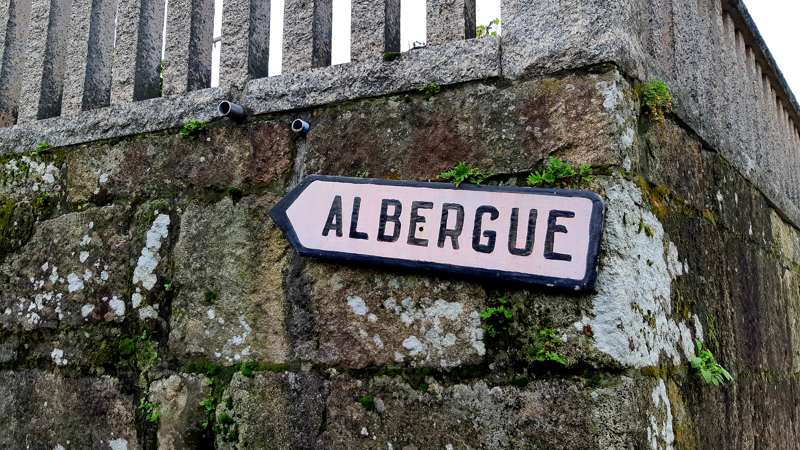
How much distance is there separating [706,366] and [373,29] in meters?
1.43

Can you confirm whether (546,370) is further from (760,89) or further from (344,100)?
(760,89)

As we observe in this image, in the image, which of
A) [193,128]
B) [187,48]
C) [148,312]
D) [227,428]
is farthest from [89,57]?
[227,428]

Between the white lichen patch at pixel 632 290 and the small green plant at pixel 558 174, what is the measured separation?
0.07 m

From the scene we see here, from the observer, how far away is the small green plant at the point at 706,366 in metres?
1.89

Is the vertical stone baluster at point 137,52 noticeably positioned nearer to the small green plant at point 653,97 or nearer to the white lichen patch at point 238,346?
the white lichen patch at point 238,346

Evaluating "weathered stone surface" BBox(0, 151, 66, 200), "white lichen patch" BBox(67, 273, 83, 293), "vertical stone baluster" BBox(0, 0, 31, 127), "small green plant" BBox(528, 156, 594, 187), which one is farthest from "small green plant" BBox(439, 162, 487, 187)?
"vertical stone baluster" BBox(0, 0, 31, 127)

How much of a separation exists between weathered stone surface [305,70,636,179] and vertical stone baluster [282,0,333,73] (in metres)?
0.22

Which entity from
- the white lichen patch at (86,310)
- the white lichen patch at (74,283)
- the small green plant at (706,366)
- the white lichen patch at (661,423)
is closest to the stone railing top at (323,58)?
the white lichen patch at (74,283)

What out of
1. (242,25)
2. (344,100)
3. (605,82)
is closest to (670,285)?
(605,82)

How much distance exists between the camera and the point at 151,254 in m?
2.17

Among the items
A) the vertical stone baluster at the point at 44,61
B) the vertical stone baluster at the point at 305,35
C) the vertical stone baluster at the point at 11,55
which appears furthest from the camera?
the vertical stone baluster at the point at 11,55

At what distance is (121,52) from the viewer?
2496mm

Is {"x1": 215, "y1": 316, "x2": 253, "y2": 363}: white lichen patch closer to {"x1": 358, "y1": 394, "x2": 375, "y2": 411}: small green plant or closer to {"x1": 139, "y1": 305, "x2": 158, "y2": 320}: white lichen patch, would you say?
{"x1": 139, "y1": 305, "x2": 158, "y2": 320}: white lichen patch

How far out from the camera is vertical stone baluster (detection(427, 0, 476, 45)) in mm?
1946
